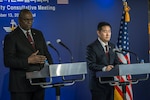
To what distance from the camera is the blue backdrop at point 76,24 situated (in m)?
4.68

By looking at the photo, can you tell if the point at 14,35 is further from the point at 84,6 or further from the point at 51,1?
the point at 84,6

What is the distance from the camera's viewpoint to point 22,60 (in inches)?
134

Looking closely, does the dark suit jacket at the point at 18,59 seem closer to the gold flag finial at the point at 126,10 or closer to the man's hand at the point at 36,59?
the man's hand at the point at 36,59

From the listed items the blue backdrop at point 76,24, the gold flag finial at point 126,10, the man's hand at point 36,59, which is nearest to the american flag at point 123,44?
the gold flag finial at point 126,10

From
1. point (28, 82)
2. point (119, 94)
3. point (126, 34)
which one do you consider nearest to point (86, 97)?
point (119, 94)

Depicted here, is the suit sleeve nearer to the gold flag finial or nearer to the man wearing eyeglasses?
the man wearing eyeglasses

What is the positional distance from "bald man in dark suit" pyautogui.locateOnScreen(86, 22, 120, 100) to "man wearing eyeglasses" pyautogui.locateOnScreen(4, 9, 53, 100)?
0.66 meters

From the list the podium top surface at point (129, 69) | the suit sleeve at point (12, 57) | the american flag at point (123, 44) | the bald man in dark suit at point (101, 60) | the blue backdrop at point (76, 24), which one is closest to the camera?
the podium top surface at point (129, 69)

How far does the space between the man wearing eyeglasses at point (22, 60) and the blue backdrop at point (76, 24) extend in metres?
1.12

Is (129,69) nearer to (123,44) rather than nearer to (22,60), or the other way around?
(22,60)

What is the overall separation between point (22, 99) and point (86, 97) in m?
1.98

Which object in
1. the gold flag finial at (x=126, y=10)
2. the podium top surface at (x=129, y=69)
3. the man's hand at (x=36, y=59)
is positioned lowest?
the podium top surface at (x=129, y=69)

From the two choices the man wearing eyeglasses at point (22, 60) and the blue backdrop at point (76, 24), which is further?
the blue backdrop at point (76, 24)

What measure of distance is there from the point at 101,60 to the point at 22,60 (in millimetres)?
1022
